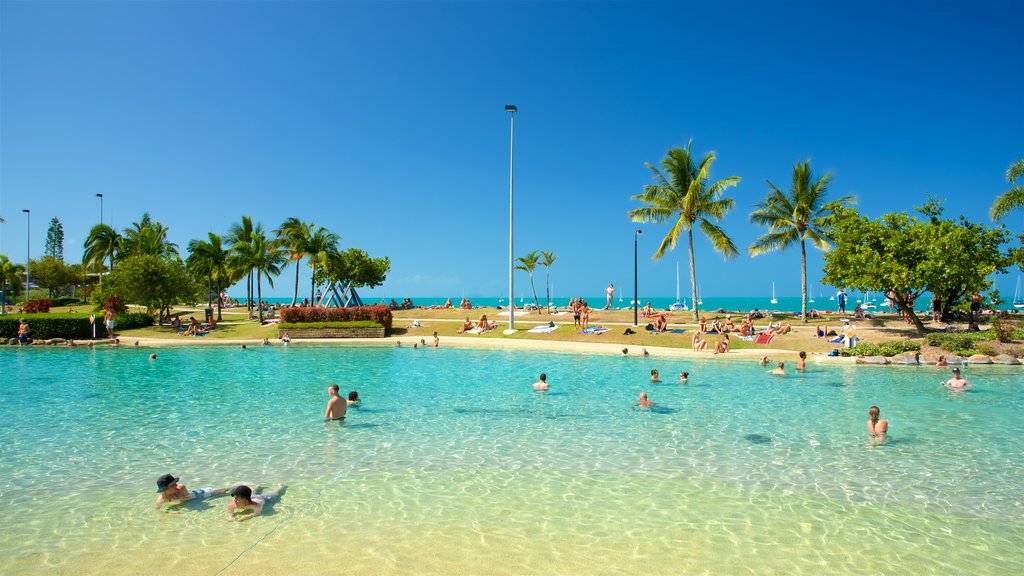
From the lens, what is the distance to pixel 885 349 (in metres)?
26.5

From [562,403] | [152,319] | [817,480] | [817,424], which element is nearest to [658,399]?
[562,403]

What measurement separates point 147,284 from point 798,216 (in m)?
51.7

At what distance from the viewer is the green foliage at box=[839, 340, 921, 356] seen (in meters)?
26.4

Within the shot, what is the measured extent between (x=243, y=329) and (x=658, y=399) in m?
35.3

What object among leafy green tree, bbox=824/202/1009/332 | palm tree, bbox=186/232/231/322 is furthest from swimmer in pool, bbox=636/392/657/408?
palm tree, bbox=186/232/231/322

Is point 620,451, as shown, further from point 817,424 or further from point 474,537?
point 817,424

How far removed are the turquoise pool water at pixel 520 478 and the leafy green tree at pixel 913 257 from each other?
1023cm

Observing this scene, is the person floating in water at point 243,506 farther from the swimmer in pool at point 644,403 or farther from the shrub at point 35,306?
the shrub at point 35,306

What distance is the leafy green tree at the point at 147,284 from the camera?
41.5m

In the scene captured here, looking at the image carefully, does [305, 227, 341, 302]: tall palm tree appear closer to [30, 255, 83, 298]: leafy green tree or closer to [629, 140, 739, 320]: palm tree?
[629, 140, 739, 320]: palm tree

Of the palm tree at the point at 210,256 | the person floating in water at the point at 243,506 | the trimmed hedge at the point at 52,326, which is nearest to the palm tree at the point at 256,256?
the palm tree at the point at 210,256

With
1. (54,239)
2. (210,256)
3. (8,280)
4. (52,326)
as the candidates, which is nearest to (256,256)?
(210,256)

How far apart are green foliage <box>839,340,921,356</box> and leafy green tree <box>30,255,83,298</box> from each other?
93.3 m

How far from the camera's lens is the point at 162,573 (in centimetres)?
664
